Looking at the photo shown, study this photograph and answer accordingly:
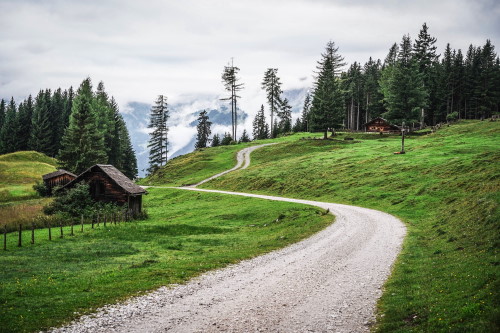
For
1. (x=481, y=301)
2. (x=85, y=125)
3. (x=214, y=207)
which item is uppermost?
(x=85, y=125)

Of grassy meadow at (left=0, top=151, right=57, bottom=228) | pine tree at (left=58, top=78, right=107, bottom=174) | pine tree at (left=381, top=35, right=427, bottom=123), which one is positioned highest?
pine tree at (left=381, top=35, right=427, bottom=123)

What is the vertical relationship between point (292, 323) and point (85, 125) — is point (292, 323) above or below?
below

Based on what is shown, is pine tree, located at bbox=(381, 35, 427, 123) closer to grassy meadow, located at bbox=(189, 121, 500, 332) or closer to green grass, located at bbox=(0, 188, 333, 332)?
grassy meadow, located at bbox=(189, 121, 500, 332)

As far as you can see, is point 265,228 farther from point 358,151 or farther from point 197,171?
point 197,171

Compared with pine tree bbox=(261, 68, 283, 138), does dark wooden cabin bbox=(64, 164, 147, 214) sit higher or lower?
lower

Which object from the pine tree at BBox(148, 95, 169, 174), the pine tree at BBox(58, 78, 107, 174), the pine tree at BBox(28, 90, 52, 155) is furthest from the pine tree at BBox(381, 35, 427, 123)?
the pine tree at BBox(28, 90, 52, 155)

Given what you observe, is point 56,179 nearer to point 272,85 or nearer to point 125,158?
point 125,158

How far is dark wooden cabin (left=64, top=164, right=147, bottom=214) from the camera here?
45.1 meters

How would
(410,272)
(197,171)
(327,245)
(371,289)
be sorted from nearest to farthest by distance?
(371,289), (410,272), (327,245), (197,171)

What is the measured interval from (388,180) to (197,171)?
4900cm

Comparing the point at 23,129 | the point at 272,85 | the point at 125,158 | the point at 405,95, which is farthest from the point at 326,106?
the point at 23,129

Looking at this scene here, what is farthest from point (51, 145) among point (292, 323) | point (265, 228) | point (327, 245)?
point (292, 323)

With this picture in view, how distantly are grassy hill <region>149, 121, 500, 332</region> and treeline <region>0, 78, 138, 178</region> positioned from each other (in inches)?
680

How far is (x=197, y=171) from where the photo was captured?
83.9m
